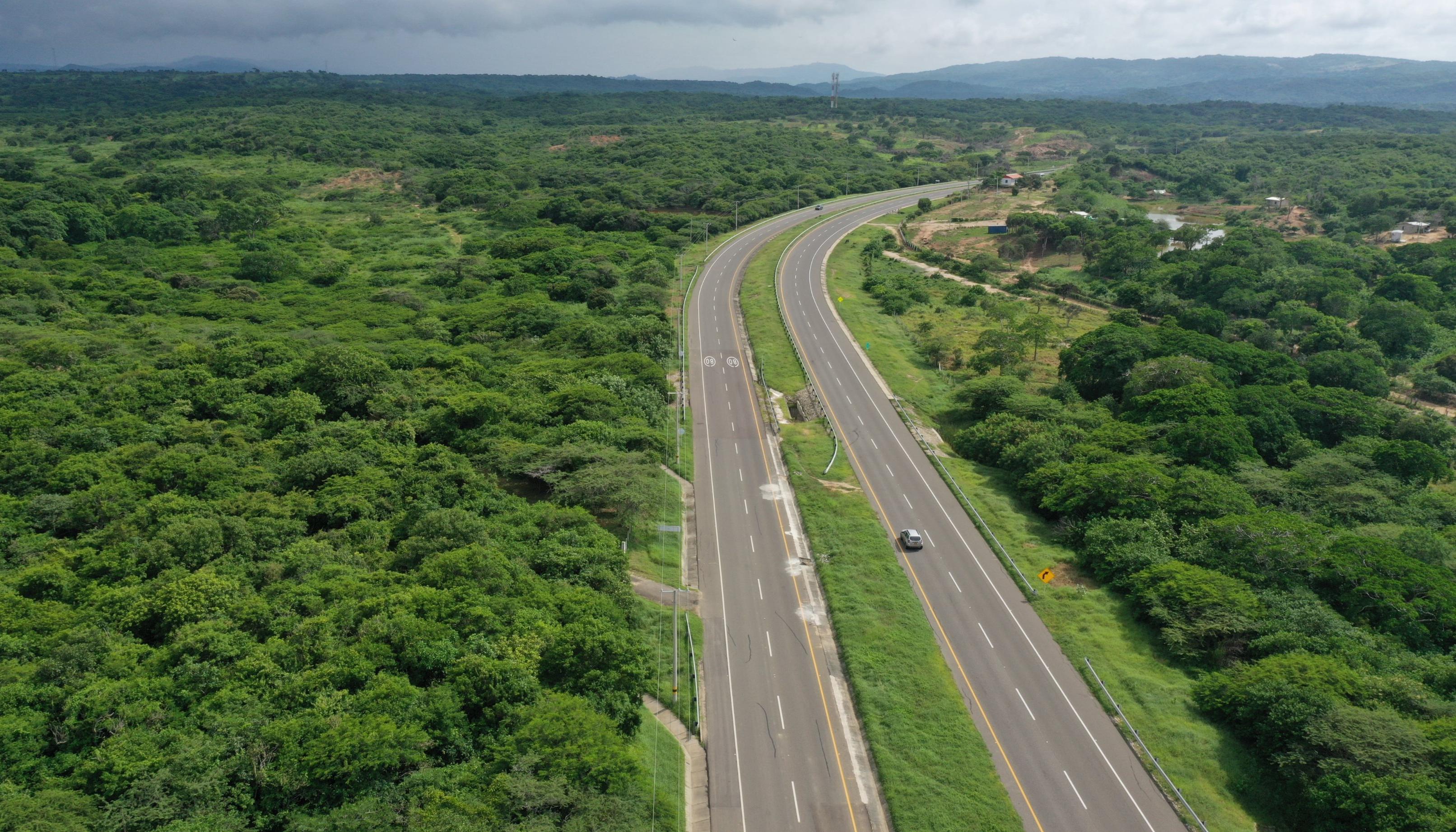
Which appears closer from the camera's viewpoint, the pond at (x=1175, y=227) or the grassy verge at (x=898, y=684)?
the grassy verge at (x=898, y=684)

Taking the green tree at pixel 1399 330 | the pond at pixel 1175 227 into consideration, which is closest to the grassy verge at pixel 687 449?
the green tree at pixel 1399 330

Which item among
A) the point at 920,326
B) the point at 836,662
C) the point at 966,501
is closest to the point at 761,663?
the point at 836,662

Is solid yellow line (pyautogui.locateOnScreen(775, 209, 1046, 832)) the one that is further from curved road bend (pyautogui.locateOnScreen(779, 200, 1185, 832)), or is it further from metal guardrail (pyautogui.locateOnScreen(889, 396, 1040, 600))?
metal guardrail (pyautogui.locateOnScreen(889, 396, 1040, 600))

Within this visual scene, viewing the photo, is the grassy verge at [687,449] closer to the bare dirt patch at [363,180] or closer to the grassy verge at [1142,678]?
the grassy verge at [1142,678]

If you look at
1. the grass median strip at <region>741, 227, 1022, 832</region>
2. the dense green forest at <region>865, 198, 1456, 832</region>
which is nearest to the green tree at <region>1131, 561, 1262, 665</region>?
the dense green forest at <region>865, 198, 1456, 832</region>

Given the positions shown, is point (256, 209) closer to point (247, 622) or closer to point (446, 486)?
point (446, 486)

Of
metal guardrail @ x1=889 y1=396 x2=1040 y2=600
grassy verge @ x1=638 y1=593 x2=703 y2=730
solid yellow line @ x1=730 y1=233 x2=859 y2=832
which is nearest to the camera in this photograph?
solid yellow line @ x1=730 y1=233 x2=859 y2=832
